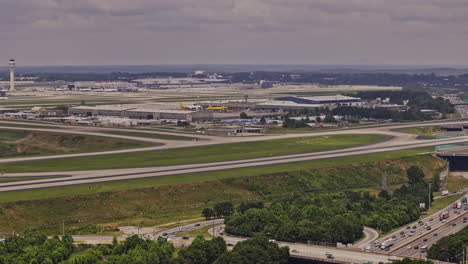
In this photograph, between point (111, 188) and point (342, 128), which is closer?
point (111, 188)

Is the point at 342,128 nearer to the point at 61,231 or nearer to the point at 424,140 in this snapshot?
the point at 424,140

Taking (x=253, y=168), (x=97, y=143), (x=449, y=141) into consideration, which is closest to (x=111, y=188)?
(x=253, y=168)

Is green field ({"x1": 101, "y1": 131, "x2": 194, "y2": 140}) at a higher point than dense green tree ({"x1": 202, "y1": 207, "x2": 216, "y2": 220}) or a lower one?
higher

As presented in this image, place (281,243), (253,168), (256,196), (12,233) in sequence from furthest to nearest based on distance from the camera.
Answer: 1. (253,168)
2. (256,196)
3. (12,233)
4. (281,243)

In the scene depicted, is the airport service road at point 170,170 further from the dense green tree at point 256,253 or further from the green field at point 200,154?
the dense green tree at point 256,253

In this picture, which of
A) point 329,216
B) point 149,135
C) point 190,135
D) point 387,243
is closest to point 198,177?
point 329,216

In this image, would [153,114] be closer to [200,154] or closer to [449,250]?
[200,154]

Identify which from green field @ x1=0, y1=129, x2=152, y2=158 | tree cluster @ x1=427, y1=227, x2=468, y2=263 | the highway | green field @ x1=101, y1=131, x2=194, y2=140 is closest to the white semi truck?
the highway

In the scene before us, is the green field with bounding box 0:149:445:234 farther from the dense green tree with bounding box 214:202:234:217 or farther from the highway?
the highway
